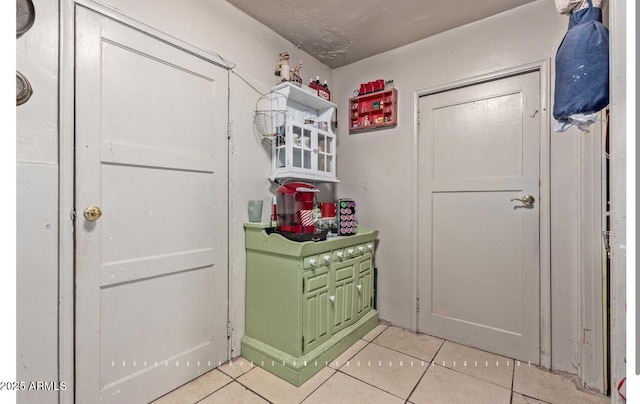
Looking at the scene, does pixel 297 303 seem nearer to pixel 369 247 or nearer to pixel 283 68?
pixel 369 247

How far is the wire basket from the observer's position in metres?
2.08

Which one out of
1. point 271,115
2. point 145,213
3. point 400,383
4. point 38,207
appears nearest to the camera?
point 38,207

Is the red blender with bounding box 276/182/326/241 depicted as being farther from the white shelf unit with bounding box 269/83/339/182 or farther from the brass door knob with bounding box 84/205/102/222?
the brass door knob with bounding box 84/205/102/222

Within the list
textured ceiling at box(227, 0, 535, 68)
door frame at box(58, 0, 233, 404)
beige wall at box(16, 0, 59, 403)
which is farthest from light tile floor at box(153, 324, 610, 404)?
textured ceiling at box(227, 0, 535, 68)

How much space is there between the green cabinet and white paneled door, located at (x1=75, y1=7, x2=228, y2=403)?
22 cm

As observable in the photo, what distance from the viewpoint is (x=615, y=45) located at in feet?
2.62

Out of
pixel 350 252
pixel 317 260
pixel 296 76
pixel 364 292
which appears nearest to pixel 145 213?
pixel 317 260

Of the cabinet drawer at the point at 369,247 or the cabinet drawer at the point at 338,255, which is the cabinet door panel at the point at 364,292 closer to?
the cabinet drawer at the point at 369,247

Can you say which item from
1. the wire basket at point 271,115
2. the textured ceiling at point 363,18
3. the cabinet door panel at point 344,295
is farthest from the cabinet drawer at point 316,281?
the textured ceiling at point 363,18

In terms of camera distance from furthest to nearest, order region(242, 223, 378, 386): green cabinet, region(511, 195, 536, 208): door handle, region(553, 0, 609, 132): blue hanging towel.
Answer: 1. region(511, 195, 536, 208): door handle
2. region(242, 223, 378, 386): green cabinet
3. region(553, 0, 609, 132): blue hanging towel

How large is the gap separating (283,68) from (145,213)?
1.45 metres

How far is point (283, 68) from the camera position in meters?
2.15

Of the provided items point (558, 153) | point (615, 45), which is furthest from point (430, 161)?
point (615, 45)

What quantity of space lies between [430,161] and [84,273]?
2.37 metres
